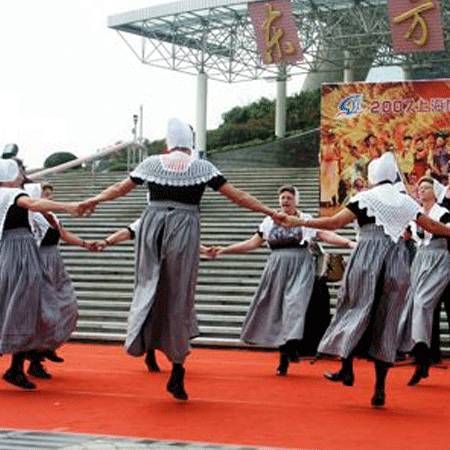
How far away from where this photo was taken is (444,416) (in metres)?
6.70

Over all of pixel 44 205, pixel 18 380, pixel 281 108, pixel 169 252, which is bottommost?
pixel 18 380

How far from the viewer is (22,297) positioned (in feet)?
25.6

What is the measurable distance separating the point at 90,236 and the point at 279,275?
8.35 m

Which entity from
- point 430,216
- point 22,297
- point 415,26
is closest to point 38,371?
point 22,297

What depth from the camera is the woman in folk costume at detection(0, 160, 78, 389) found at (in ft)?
25.4

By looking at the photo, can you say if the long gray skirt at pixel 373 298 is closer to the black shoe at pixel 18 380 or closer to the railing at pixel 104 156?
the black shoe at pixel 18 380

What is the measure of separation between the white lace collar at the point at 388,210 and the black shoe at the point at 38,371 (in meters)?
2.78

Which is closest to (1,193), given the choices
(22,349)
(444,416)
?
(22,349)

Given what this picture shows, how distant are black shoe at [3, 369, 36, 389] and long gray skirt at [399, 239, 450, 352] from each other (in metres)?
3.03

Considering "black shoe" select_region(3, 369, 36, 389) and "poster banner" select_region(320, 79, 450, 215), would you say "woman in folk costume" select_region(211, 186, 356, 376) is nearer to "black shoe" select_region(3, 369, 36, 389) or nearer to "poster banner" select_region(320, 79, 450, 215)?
"black shoe" select_region(3, 369, 36, 389)

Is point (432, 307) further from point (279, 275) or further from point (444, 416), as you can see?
point (444, 416)

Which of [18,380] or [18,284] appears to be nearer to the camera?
[18,380]

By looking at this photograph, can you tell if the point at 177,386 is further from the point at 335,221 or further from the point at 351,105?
the point at 351,105

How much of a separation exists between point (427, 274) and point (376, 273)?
2.08 metres
